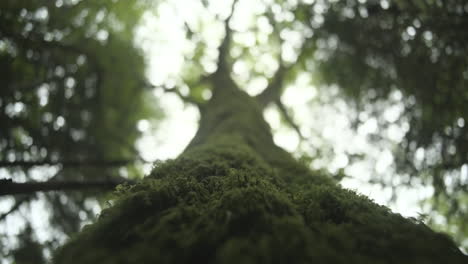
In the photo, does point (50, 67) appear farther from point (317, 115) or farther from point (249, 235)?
point (317, 115)

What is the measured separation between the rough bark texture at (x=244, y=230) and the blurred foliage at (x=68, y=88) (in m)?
3.09

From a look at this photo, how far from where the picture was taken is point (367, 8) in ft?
18.5

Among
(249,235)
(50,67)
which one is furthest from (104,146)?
(249,235)

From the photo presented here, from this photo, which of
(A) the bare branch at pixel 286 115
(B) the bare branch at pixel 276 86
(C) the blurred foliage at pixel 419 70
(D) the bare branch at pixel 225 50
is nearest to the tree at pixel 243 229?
(C) the blurred foliage at pixel 419 70

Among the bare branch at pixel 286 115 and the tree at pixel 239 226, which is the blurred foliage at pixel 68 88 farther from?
the bare branch at pixel 286 115

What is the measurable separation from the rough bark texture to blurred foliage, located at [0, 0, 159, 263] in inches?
122

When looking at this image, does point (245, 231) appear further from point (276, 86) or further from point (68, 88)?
point (276, 86)

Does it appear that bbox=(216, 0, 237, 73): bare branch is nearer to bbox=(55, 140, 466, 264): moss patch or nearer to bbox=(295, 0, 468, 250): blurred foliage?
bbox=(295, 0, 468, 250): blurred foliage

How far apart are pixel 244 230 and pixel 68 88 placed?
6.53m

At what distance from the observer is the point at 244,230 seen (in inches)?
57.0

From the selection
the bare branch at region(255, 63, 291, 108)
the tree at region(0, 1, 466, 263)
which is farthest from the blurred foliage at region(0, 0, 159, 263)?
the bare branch at region(255, 63, 291, 108)

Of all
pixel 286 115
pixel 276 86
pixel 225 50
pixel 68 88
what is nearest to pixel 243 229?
pixel 68 88

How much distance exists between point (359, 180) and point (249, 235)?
19.5ft

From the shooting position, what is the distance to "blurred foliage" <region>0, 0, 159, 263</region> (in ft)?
18.1
